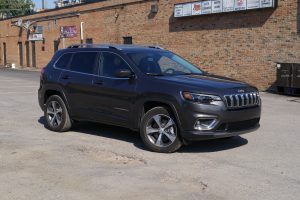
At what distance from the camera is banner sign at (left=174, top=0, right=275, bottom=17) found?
1981 cm

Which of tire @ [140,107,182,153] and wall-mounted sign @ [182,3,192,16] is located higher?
wall-mounted sign @ [182,3,192,16]

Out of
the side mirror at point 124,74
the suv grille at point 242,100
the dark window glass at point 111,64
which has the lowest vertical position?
the suv grille at point 242,100

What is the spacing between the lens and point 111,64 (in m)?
8.65

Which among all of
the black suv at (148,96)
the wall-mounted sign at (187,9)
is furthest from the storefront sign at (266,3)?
the black suv at (148,96)

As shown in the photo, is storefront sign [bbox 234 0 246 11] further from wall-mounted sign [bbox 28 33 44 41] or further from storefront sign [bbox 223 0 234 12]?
wall-mounted sign [bbox 28 33 44 41]

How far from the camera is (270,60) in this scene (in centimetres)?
1994

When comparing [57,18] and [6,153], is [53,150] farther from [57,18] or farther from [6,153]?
[57,18]

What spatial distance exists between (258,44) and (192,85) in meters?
13.6

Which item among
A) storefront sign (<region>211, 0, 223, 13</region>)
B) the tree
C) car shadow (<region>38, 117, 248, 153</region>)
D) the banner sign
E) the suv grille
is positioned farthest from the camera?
the tree

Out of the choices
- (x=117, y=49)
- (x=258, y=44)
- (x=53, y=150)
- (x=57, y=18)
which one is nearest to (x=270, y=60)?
(x=258, y=44)

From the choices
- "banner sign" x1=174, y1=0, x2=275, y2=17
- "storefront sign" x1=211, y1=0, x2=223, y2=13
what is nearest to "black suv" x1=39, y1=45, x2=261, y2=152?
"banner sign" x1=174, y1=0, x2=275, y2=17

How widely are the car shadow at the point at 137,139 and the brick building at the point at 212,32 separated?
11.1m

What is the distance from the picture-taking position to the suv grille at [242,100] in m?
7.37

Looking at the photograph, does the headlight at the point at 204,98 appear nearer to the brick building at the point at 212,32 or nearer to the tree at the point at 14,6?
the brick building at the point at 212,32
